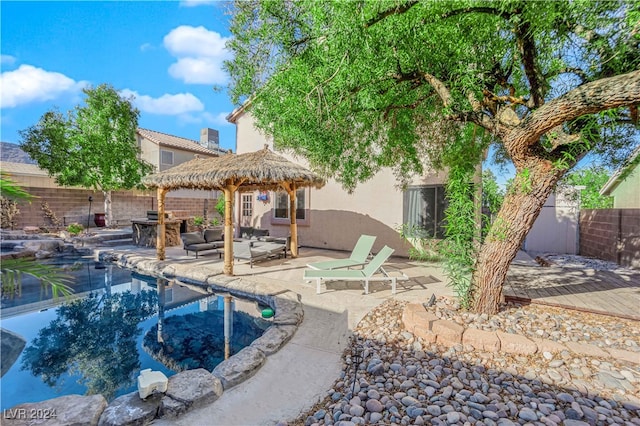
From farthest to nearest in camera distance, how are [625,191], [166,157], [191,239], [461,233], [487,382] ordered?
[166,157] → [625,191] → [191,239] → [461,233] → [487,382]

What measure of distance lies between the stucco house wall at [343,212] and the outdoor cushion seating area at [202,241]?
332 cm

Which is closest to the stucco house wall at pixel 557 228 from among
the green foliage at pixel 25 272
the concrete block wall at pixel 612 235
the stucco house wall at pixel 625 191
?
the concrete block wall at pixel 612 235

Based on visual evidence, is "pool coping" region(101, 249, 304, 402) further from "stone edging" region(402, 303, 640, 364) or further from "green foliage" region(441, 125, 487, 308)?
"green foliage" region(441, 125, 487, 308)

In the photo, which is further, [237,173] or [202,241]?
[202,241]

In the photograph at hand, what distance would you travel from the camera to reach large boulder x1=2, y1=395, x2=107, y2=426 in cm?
247

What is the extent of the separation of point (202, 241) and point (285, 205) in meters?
4.33

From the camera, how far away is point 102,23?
293 inches

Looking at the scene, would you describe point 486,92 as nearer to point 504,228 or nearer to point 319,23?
point 504,228

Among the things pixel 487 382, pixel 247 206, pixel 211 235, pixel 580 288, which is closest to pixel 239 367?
pixel 487 382

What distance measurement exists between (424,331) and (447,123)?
4880 mm

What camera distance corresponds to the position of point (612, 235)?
9133 millimetres

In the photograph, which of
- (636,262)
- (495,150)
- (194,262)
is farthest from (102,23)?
(636,262)

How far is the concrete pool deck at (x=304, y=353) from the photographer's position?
2.83 metres

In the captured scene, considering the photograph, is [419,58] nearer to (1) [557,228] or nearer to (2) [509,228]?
(2) [509,228]
